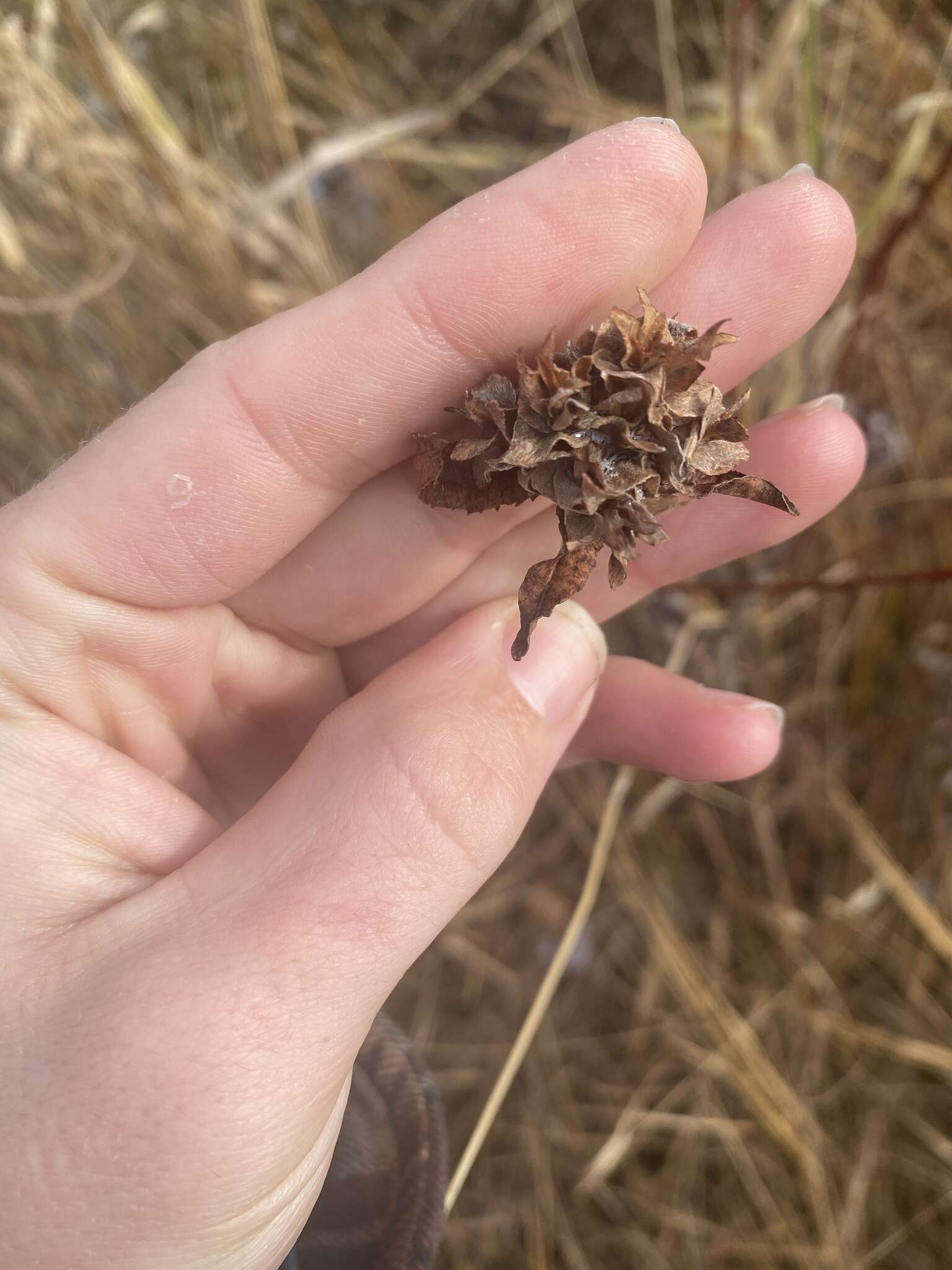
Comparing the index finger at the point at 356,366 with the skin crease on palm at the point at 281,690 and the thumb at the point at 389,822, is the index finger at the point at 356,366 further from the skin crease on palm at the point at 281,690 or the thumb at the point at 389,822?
the thumb at the point at 389,822

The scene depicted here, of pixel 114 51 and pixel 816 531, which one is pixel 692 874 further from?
pixel 114 51

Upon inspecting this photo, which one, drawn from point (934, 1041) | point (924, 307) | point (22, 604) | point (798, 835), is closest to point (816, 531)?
point (924, 307)

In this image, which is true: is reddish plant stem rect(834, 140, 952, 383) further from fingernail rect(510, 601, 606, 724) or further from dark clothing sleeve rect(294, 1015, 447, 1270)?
dark clothing sleeve rect(294, 1015, 447, 1270)

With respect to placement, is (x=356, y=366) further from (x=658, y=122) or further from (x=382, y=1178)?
(x=382, y=1178)

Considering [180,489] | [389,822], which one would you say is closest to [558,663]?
[389,822]

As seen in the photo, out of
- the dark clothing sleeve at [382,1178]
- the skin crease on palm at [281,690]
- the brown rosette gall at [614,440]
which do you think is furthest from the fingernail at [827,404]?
the dark clothing sleeve at [382,1178]

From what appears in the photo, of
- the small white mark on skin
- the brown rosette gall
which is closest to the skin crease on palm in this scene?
the small white mark on skin

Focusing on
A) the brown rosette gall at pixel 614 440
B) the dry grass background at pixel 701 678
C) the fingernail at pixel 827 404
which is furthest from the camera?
the dry grass background at pixel 701 678
